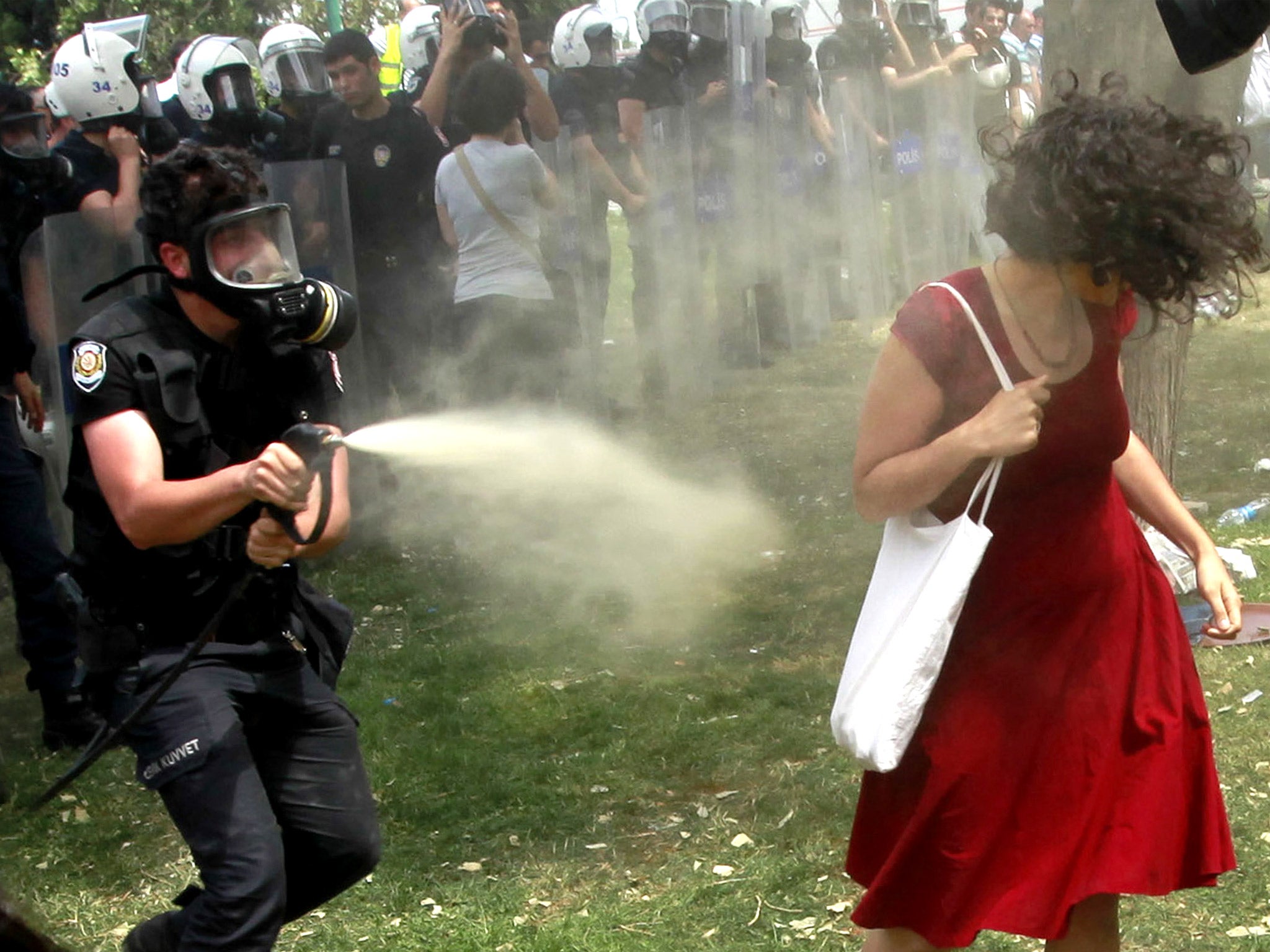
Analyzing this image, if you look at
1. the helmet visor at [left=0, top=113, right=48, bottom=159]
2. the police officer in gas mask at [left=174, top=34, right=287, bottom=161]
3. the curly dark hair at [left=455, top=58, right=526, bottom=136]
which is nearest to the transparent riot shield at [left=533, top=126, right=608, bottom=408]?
the curly dark hair at [left=455, top=58, right=526, bottom=136]

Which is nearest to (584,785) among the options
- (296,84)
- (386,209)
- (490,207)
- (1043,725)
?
(1043,725)

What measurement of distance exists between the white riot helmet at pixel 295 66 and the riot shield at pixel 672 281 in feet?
7.47

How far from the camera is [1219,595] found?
3.09 meters

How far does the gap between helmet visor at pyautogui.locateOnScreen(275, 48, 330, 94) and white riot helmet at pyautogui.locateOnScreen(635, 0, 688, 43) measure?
97.9 inches

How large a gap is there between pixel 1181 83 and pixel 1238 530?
2052mm

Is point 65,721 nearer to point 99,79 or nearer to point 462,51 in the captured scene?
point 99,79

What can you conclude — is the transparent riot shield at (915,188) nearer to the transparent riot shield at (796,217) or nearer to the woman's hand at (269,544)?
the transparent riot shield at (796,217)

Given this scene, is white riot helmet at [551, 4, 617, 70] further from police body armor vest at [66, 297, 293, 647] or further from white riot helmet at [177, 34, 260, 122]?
police body armor vest at [66, 297, 293, 647]

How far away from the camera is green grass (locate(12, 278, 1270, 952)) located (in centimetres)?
401

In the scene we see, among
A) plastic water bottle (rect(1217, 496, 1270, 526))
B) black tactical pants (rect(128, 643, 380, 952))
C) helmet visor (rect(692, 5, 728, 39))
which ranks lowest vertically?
plastic water bottle (rect(1217, 496, 1270, 526))

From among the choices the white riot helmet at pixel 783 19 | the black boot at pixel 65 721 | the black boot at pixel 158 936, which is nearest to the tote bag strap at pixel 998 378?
the black boot at pixel 158 936

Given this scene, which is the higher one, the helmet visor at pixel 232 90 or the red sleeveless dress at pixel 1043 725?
the helmet visor at pixel 232 90

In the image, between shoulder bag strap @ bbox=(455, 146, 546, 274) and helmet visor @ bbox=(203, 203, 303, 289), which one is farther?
shoulder bag strap @ bbox=(455, 146, 546, 274)

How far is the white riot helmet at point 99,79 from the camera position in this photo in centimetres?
704
